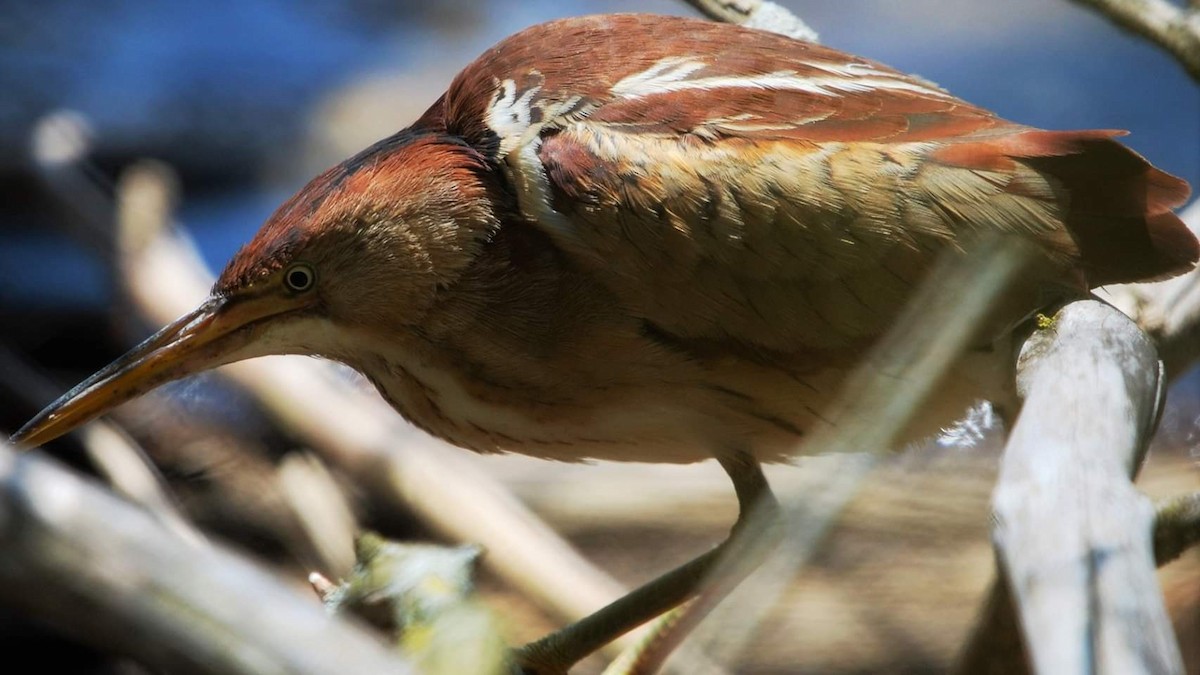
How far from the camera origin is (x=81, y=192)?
2818mm

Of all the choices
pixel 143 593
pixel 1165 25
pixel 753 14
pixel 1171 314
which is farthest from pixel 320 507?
pixel 143 593

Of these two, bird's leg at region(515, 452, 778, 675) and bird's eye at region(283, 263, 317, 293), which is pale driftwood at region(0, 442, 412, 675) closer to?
bird's eye at region(283, 263, 317, 293)

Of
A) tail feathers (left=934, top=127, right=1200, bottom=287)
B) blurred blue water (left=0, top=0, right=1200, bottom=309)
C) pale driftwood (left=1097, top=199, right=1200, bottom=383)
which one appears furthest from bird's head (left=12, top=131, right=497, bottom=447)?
blurred blue water (left=0, top=0, right=1200, bottom=309)

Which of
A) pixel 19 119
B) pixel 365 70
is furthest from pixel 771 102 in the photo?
pixel 365 70

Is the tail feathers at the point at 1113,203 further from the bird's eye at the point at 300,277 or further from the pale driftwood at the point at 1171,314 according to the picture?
the bird's eye at the point at 300,277

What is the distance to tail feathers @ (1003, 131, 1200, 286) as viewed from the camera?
1286 millimetres

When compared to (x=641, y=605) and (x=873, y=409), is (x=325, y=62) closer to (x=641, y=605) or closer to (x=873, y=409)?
(x=641, y=605)

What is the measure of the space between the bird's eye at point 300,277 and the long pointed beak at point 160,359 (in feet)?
0.10

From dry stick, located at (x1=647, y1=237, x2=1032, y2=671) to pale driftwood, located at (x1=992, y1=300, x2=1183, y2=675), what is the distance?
32 cm

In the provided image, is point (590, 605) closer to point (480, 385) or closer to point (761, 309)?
point (480, 385)

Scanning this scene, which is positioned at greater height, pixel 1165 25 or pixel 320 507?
pixel 1165 25

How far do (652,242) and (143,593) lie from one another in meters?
0.84

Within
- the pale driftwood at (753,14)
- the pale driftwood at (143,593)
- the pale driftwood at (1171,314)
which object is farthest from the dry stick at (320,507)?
the pale driftwood at (143,593)

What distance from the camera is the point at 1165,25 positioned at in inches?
64.7
